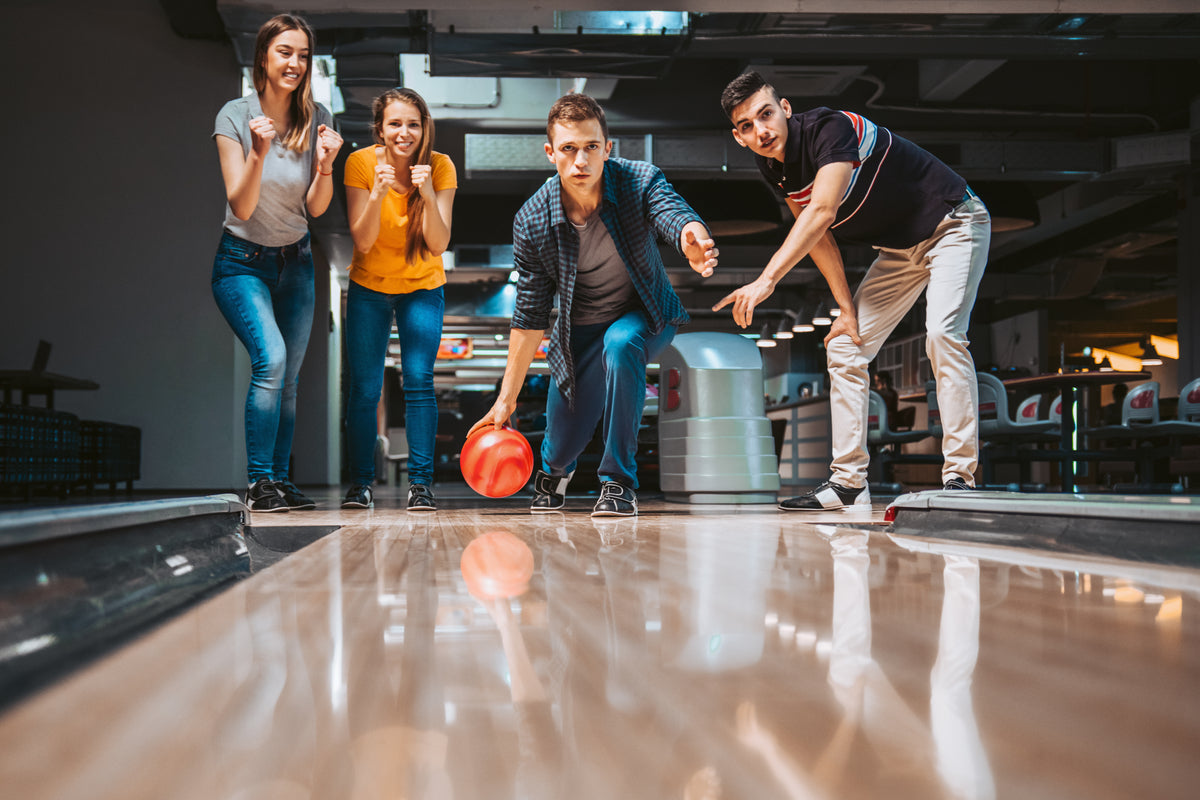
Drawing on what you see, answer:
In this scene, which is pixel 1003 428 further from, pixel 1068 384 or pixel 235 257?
pixel 235 257

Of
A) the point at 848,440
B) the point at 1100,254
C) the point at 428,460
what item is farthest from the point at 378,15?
the point at 1100,254

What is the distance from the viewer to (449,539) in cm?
158

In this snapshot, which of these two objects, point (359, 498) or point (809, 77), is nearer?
point (359, 498)

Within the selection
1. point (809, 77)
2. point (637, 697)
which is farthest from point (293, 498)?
point (809, 77)

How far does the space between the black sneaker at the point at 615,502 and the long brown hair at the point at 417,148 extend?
98cm

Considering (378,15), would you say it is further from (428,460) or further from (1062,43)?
(1062,43)

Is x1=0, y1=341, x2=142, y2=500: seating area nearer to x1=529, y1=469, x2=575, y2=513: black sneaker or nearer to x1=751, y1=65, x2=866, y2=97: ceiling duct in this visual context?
x1=529, y1=469, x2=575, y2=513: black sneaker

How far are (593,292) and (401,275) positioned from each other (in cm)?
63

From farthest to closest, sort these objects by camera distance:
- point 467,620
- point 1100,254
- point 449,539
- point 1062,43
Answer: point 1100,254
point 1062,43
point 449,539
point 467,620

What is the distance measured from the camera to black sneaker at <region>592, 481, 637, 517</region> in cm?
238

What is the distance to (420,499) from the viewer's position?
2.67m

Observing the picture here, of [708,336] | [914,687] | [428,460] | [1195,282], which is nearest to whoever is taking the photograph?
[914,687]

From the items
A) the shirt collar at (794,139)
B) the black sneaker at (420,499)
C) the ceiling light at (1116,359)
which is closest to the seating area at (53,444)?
the black sneaker at (420,499)

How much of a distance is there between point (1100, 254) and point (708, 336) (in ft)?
33.6
